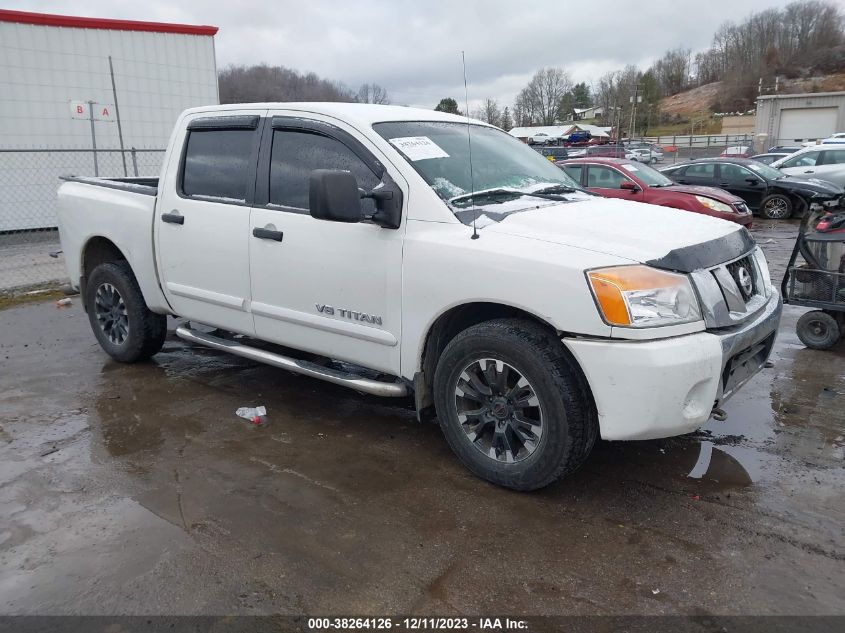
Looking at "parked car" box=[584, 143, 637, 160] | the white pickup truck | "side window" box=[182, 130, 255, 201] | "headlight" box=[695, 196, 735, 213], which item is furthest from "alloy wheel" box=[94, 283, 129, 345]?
"parked car" box=[584, 143, 637, 160]

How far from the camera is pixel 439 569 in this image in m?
2.86

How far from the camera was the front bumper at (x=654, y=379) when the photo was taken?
2918 millimetres

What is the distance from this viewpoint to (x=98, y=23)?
44.1 ft

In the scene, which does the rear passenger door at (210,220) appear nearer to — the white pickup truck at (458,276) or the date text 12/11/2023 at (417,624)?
the white pickup truck at (458,276)

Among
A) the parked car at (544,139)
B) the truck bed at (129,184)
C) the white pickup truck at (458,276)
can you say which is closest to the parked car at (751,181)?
the white pickup truck at (458,276)

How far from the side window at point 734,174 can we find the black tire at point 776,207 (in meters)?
0.81

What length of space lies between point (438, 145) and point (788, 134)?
60423 millimetres

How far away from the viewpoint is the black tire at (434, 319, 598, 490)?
313 cm

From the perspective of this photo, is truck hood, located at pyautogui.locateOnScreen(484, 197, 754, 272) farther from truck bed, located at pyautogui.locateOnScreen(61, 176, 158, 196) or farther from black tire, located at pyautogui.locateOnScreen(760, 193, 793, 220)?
black tire, located at pyautogui.locateOnScreen(760, 193, 793, 220)

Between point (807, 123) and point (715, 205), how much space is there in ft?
168

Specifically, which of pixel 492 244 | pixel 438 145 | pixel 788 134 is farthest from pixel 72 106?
pixel 788 134

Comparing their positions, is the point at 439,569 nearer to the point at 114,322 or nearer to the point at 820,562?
the point at 820,562

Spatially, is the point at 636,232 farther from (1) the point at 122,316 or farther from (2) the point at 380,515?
(1) the point at 122,316

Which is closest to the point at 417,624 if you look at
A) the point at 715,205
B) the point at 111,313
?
the point at 111,313
